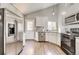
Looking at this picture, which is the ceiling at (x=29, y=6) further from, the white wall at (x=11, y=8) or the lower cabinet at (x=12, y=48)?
the lower cabinet at (x=12, y=48)

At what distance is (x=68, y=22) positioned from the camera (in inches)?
85.0

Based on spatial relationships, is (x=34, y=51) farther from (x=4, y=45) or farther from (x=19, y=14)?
(x=19, y=14)

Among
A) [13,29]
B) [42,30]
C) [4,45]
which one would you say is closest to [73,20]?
[42,30]

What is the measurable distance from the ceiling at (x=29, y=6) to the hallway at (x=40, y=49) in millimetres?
639

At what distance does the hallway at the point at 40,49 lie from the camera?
1.83m

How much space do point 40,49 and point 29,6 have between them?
2.80 ft

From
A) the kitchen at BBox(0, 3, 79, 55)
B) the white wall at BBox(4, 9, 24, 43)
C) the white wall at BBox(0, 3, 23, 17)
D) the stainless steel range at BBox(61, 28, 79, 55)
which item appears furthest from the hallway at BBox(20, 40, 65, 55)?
the white wall at BBox(0, 3, 23, 17)

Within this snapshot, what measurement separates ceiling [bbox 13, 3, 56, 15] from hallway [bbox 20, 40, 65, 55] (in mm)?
639

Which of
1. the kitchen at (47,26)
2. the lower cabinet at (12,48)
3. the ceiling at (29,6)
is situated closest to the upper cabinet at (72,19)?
the kitchen at (47,26)

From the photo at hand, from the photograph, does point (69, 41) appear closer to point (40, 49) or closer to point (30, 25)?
point (40, 49)

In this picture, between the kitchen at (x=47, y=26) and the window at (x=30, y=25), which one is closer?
the kitchen at (x=47, y=26)

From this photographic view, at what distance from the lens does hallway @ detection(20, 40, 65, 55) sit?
1829 millimetres

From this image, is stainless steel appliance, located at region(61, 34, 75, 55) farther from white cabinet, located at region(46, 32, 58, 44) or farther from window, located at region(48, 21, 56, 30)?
window, located at region(48, 21, 56, 30)
